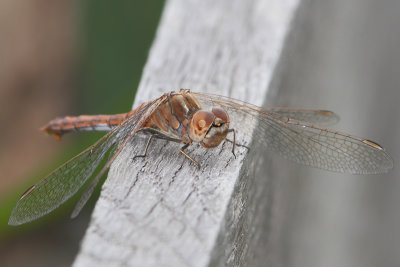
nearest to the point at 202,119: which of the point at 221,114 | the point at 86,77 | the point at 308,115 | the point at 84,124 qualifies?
the point at 221,114

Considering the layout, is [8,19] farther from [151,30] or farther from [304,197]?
[304,197]

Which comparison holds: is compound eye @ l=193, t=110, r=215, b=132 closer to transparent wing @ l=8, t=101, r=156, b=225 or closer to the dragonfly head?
the dragonfly head

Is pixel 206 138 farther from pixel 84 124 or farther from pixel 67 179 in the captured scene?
pixel 84 124

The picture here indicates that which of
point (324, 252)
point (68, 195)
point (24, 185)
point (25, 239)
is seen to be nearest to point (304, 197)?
point (324, 252)

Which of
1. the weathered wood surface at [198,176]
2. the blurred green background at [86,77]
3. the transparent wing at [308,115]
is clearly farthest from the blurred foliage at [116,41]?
the transparent wing at [308,115]

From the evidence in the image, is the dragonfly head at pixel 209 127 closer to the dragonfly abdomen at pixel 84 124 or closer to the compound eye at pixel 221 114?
the compound eye at pixel 221 114

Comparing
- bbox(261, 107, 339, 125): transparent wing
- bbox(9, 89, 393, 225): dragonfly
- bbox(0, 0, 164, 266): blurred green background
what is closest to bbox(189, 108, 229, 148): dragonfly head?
bbox(9, 89, 393, 225): dragonfly
